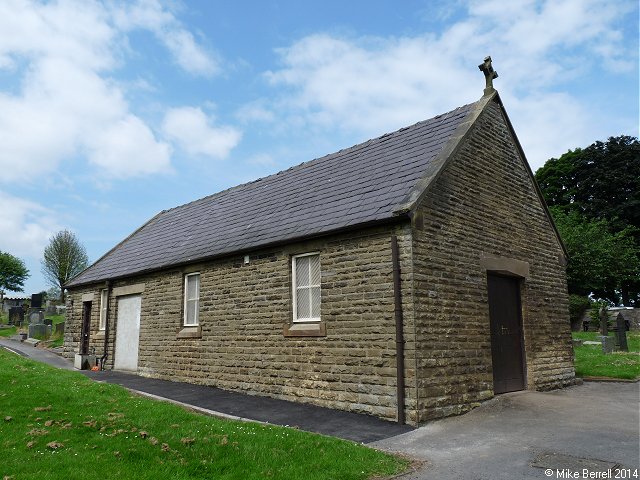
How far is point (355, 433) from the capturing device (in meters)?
8.25

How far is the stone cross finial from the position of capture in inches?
504

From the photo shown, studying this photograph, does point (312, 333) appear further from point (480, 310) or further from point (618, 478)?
point (618, 478)

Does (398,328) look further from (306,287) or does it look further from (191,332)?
(191,332)

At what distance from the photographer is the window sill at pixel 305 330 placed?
1070cm

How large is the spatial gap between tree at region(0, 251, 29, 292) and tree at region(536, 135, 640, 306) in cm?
6767

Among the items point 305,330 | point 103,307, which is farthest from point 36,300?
point 305,330

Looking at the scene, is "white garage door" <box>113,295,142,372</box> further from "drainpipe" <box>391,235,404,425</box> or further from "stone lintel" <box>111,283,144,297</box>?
"drainpipe" <box>391,235,404,425</box>

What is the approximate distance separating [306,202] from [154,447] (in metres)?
7.82

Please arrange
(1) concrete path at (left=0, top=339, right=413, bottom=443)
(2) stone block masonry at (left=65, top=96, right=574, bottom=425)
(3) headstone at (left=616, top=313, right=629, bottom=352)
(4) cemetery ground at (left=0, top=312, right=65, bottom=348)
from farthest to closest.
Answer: (4) cemetery ground at (left=0, top=312, right=65, bottom=348), (3) headstone at (left=616, top=313, right=629, bottom=352), (2) stone block masonry at (left=65, top=96, right=574, bottom=425), (1) concrete path at (left=0, top=339, right=413, bottom=443)

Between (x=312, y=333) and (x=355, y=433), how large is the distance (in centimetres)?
295

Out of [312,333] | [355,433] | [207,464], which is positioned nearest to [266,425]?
[355,433]

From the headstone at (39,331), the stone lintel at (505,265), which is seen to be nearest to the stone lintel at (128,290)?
the stone lintel at (505,265)

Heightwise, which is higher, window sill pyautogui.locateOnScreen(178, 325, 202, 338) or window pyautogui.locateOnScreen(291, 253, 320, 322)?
window pyautogui.locateOnScreen(291, 253, 320, 322)

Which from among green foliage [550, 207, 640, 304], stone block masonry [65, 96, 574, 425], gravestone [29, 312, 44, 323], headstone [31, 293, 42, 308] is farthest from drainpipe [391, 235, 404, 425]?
headstone [31, 293, 42, 308]
